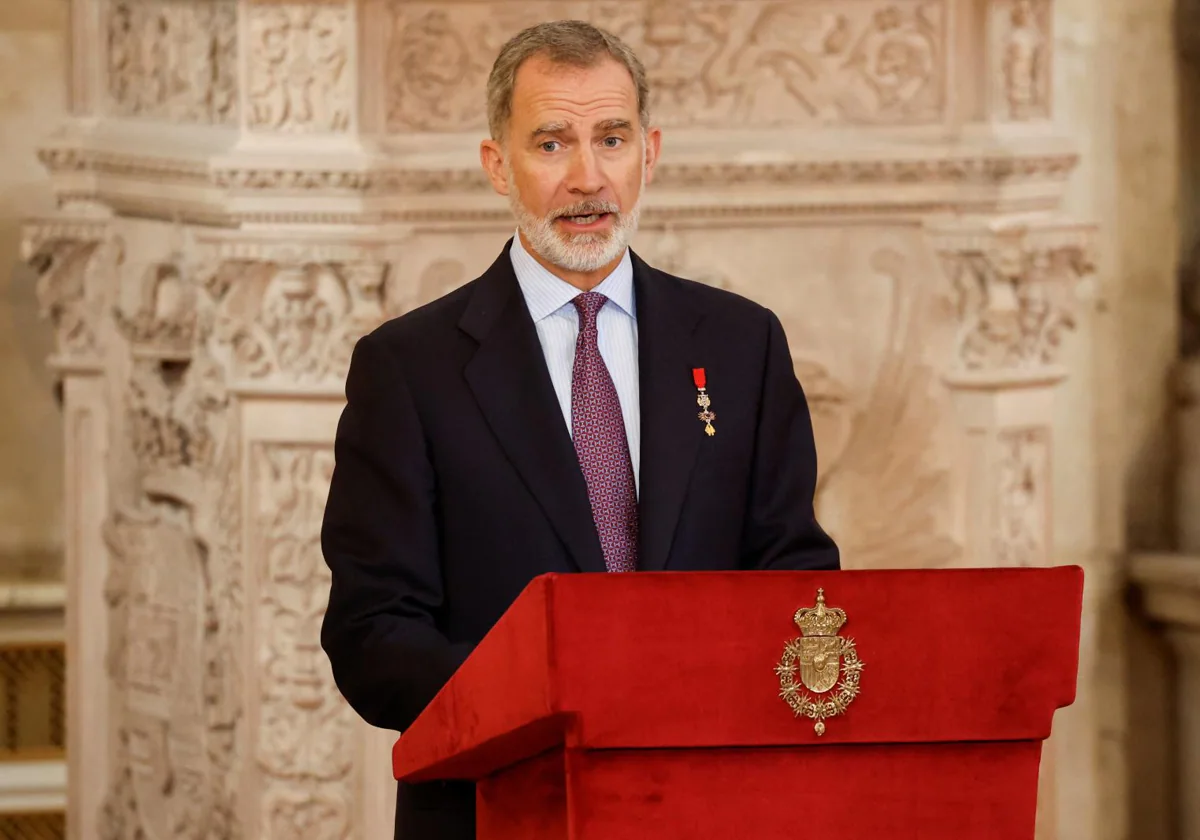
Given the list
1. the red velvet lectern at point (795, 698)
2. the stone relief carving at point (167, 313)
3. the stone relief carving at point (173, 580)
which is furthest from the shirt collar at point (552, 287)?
the stone relief carving at point (167, 313)

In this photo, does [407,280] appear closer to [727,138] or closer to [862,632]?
[727,138]

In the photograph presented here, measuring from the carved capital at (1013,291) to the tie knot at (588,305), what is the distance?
2.43 metres

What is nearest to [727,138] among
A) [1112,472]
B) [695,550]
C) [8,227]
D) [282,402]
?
[282,402]

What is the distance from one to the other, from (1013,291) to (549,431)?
263cm

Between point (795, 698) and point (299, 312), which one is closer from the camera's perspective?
point (795, 698)

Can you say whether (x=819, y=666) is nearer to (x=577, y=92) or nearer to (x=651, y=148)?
(x=577, y=92)

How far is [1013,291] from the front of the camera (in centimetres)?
461

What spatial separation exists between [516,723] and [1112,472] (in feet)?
13.5

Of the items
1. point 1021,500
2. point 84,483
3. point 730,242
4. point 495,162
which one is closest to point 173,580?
point 84,483

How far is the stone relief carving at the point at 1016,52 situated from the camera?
15.0 ft

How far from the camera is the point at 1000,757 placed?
1.66 meters

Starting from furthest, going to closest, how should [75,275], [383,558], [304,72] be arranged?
[75,275]
[304,72]
[383,558]

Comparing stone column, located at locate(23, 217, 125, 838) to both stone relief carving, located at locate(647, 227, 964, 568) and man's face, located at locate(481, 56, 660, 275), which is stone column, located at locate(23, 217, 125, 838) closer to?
stone relief carving, located at locate(647, 227, 964, 568)

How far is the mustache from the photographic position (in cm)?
219
